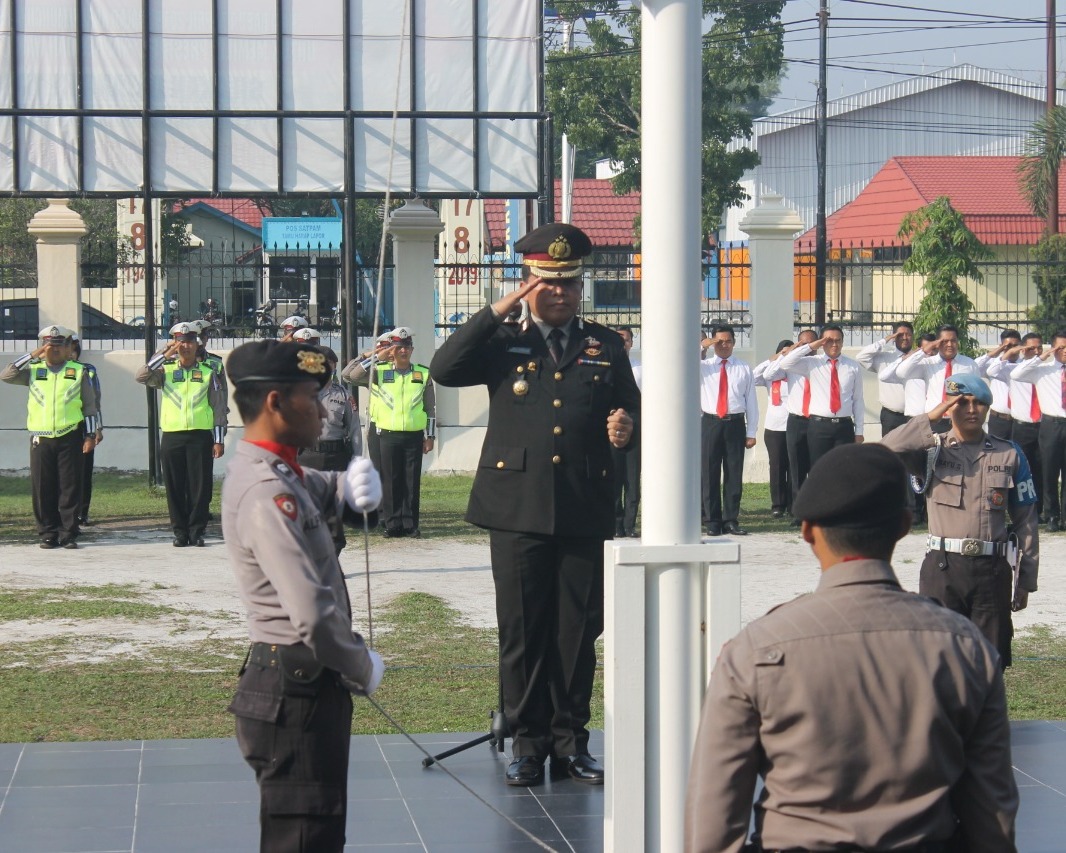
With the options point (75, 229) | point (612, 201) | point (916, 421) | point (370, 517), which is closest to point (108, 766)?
point (370, 517)

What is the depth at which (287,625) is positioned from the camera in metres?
3.90

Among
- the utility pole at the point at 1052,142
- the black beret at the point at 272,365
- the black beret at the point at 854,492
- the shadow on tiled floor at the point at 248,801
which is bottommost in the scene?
the shadow on tiled floor at the point at 248,801

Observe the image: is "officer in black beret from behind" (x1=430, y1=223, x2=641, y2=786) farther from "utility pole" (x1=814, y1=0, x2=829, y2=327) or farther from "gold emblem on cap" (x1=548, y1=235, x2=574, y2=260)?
"utility pole" (x1=814, y1=0, x2=829, y2=327)

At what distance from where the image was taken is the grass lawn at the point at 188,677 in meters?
7.23

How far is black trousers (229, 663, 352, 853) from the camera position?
12.9 feet

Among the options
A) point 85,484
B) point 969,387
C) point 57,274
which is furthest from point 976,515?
point 57,274

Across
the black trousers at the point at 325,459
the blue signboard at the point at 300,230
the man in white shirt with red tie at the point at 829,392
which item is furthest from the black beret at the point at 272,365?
the blue signboard at the point at 300,230

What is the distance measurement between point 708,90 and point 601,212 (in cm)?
976

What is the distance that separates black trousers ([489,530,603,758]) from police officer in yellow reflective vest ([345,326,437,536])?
8131 millimetres

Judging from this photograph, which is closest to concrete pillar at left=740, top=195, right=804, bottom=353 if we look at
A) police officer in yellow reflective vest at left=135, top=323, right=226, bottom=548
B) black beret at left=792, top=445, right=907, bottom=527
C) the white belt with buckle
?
police officer in yellow reflective vest at left=135, top=323, right=226, bottom=548

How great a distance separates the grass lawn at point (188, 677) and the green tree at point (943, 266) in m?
8.46

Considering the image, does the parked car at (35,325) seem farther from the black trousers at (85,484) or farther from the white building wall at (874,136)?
the white building wall at (874,136)

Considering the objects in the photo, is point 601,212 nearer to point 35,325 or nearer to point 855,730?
point 35,325

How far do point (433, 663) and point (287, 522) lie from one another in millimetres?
5010
